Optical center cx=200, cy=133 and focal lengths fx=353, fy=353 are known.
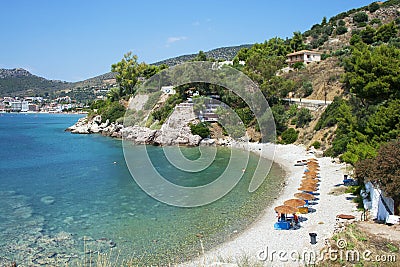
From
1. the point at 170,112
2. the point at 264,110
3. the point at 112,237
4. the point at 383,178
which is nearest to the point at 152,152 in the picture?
the point at 170,112

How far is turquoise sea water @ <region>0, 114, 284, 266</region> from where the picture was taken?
12.0 meters

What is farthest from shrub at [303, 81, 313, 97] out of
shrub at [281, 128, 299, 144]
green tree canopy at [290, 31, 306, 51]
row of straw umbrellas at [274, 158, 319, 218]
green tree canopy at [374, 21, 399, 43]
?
row of straw umbrellas at [274, 158, 319, 218]

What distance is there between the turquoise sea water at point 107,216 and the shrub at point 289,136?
7.75 metres

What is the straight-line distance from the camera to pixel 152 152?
108 feet

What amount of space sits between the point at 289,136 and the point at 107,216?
856 inches

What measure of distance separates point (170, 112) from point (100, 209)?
81.2ft

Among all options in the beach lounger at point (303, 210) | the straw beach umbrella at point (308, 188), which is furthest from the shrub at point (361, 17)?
the beach lounger at point (303, 210)

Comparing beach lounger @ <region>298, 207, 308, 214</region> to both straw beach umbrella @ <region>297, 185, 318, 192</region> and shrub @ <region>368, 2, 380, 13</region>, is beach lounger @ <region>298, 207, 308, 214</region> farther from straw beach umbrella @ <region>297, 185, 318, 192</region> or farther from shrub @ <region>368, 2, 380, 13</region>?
shrub @ <region>368, 2, 380, 13</region>

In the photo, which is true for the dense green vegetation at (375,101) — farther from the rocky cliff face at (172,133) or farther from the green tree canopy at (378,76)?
the rocky cliff face at (172,133)

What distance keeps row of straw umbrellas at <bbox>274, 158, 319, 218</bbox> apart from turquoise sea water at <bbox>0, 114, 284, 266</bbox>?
5.39 ft

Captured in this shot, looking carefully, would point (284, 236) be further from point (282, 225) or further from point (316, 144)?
point (316, 144)

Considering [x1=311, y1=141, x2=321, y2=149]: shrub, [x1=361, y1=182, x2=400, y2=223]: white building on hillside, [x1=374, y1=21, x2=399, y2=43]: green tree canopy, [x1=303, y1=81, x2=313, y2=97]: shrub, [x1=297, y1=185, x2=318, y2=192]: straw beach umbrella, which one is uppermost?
[x1=374, y1=21, x2=399, y2=43]: green tree canopy

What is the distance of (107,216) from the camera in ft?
51.5

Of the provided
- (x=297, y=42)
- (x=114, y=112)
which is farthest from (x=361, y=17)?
(x=114, y=112)
